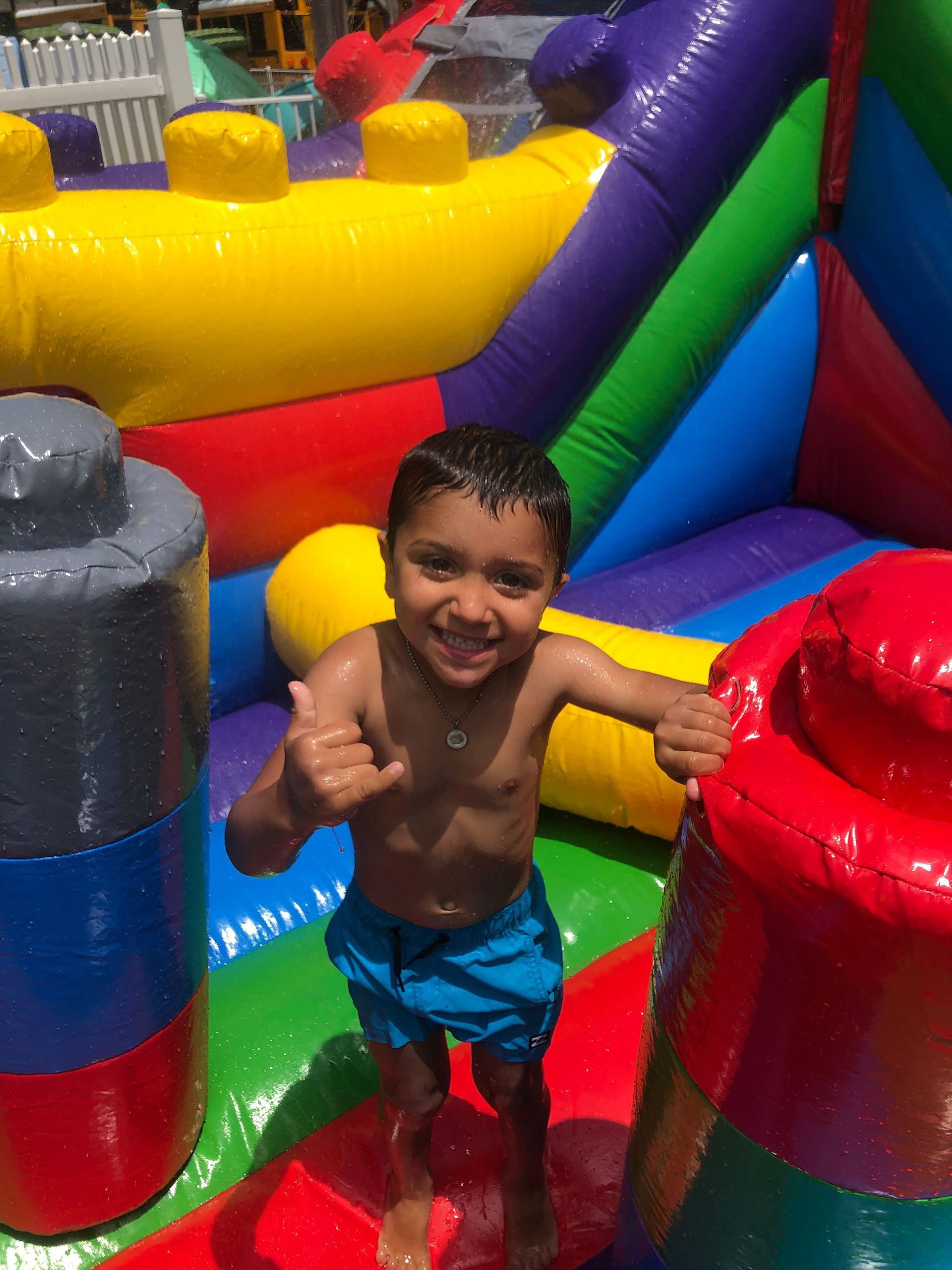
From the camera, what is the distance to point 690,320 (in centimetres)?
261

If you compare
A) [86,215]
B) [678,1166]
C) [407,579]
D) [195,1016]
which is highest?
[86,215]

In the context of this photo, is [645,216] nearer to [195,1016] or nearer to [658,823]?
[658,823]

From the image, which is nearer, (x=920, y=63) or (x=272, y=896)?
(x=272, y=896)

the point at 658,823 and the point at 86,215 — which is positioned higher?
the point at 86,215

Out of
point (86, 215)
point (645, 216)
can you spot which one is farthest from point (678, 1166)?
point (645, 216)

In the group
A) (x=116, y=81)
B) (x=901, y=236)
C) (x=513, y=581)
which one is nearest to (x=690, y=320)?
(x=901, y=236)

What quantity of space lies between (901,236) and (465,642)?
1.99 meters

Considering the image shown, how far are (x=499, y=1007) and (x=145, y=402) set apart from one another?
1235 mm

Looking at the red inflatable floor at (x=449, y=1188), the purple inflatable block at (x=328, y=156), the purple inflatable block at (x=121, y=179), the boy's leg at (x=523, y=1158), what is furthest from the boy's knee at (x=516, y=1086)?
the purple inflatable block at (x=328, y=156)

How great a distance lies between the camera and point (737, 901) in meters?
0.90

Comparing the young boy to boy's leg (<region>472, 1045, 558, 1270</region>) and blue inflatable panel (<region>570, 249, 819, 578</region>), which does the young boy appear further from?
blue inflatable panel (<region>570, 249, 819, 578</region>)

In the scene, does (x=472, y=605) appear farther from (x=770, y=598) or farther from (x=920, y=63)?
(x=920, y=63)

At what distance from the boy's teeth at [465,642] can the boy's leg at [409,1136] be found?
513 millimetres

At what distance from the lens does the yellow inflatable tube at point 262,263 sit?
1.88m
